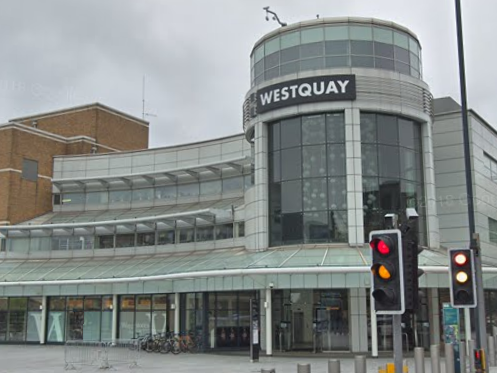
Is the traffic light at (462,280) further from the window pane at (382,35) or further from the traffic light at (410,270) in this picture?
the window pane at (382,35)

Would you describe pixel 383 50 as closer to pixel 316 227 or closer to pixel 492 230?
pixel 316 227

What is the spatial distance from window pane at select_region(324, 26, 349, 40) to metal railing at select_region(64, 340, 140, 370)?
16.8 meters

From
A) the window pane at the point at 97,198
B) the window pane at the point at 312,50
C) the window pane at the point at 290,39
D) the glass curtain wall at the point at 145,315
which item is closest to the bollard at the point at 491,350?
the window pane at the point at 312,50

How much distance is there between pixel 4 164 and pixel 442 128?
27410 millimetres

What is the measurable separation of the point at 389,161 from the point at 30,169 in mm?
24906

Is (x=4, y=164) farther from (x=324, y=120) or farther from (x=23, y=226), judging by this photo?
(x=324, y=120)

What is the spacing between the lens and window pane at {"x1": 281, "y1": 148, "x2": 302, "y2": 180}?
31.8 meters

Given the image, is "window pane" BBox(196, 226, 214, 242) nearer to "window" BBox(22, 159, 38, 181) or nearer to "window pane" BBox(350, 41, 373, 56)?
"window pane" BBox(350, 41, 373, 56)

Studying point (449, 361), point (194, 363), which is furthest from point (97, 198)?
point (449, 361)

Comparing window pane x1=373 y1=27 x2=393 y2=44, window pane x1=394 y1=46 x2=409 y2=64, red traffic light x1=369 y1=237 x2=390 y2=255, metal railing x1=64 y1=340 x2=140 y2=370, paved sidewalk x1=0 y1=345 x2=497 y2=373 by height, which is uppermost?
window pane x1=373 y1=27 x2=393 y2=44

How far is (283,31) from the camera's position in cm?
3338

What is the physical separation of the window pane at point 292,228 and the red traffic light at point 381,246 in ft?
71.6

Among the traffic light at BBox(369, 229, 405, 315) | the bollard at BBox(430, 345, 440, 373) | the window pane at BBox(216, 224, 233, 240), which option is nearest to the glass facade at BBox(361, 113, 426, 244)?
the window pane at BBox(216, 224, 233, 240)

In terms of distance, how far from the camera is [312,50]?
106 feet
